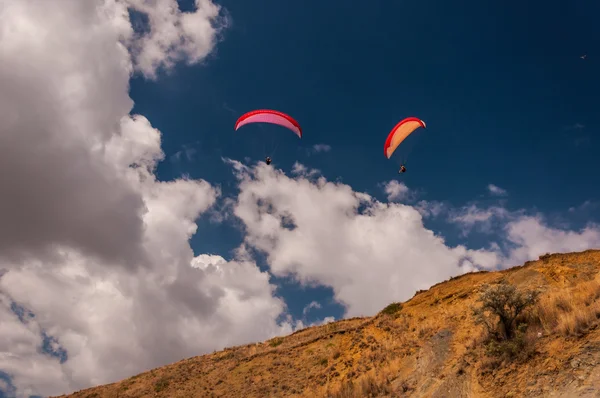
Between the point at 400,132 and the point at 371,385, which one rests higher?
the point at 400,132

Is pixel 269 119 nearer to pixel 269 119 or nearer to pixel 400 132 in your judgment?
pixel 269 119

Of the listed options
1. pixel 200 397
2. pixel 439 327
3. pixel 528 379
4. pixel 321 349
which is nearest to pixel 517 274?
pixel 439 327

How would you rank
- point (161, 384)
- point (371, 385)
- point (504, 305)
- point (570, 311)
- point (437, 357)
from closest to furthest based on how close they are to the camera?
point (570, 311), point (504, 305), point (437, 357), point (371, 385), point (161, 384)

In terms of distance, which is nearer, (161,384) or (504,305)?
(504,305)

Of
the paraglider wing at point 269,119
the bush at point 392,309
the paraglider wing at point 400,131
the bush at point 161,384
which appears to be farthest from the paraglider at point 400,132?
the bush at point 161,384

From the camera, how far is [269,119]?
1161 inches

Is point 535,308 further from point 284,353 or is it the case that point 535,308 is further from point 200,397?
point 200,397

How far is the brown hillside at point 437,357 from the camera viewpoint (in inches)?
452

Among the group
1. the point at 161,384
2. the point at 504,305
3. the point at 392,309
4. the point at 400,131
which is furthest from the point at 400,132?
the point at 161,384

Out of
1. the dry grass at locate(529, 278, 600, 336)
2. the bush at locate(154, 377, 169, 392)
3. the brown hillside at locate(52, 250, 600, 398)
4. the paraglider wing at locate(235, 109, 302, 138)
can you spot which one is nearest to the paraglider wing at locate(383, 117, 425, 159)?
the paraglider wing at locate(235, 109, 302, 138)

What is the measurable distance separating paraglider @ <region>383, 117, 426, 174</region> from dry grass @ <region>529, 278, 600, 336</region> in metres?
15.9

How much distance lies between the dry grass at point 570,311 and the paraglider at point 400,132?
1594cm

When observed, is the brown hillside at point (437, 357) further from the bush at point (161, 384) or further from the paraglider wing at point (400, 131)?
the paraglider wing at point (400, 131)

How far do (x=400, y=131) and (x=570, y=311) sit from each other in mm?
18438
